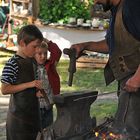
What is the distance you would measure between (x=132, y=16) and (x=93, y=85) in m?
5.58

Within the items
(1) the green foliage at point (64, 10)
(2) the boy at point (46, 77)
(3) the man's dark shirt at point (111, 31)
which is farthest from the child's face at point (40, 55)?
(1) the green foliage at point (64, 10)

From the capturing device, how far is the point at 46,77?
164 inches

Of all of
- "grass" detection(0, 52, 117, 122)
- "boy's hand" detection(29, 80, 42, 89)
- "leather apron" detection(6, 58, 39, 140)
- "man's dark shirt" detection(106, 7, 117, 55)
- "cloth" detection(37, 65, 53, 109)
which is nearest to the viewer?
"man's dark shirt" detection(106, 7, 117, 55)

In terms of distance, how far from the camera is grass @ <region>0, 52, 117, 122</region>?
7207mm

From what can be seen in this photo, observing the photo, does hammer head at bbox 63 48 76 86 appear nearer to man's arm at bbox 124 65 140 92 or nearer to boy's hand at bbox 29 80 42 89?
boy's hand at bbox 29 80 42 89

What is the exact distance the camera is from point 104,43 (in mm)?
4098

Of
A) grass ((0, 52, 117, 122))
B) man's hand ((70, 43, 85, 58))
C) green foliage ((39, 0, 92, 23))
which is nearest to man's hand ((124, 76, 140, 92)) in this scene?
man's hand ((70, 43, 85, 58))

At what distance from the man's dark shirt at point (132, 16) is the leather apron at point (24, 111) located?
3.34 ft

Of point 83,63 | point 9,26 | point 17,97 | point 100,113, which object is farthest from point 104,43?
point 9,26

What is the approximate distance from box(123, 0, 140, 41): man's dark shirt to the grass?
3504 millimetres

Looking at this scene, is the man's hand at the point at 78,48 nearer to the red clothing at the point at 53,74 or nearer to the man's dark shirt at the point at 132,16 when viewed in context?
the red clothing at the point at 53,74

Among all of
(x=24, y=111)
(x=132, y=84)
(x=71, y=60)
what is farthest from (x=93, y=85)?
(x=132, y=84)

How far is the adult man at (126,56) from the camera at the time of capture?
A: 3.32 metres

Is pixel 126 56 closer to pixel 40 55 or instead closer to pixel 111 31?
pixel 111 31
